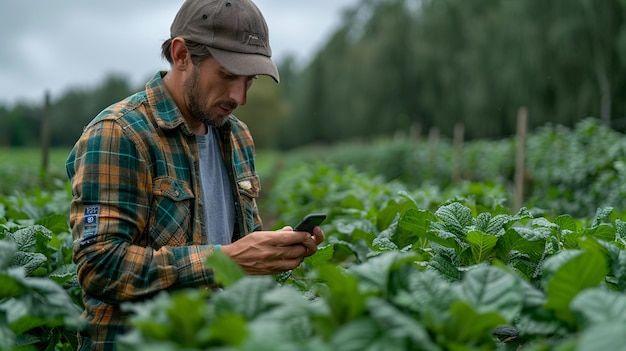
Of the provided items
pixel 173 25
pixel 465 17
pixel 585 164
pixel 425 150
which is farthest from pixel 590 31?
pixel 173 25

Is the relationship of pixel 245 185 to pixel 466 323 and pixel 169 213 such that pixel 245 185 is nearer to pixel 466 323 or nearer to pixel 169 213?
pixel 169 213

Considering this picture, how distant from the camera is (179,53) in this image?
2.29 m

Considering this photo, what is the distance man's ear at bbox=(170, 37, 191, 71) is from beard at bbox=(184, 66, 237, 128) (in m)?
0.05

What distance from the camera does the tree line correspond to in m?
21.1

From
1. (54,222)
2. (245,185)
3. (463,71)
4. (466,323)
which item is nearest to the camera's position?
(466,323)

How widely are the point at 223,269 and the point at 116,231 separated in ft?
2.20

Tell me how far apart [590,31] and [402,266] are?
21858mm

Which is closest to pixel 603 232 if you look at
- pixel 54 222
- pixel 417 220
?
pixel 417 220

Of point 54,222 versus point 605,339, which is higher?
point 605,339

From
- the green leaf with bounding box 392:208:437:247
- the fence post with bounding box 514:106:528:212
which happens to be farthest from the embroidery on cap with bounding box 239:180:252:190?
the fence post with bounding box 514:106:528:212

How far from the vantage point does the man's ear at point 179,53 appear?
225 cm

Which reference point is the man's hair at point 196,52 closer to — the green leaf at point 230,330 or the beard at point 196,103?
the beard at point 196,103

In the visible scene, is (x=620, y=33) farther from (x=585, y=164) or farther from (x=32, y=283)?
(x=32, y=283)

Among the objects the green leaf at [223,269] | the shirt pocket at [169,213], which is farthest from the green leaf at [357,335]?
the shirt pocket at [169,213]
